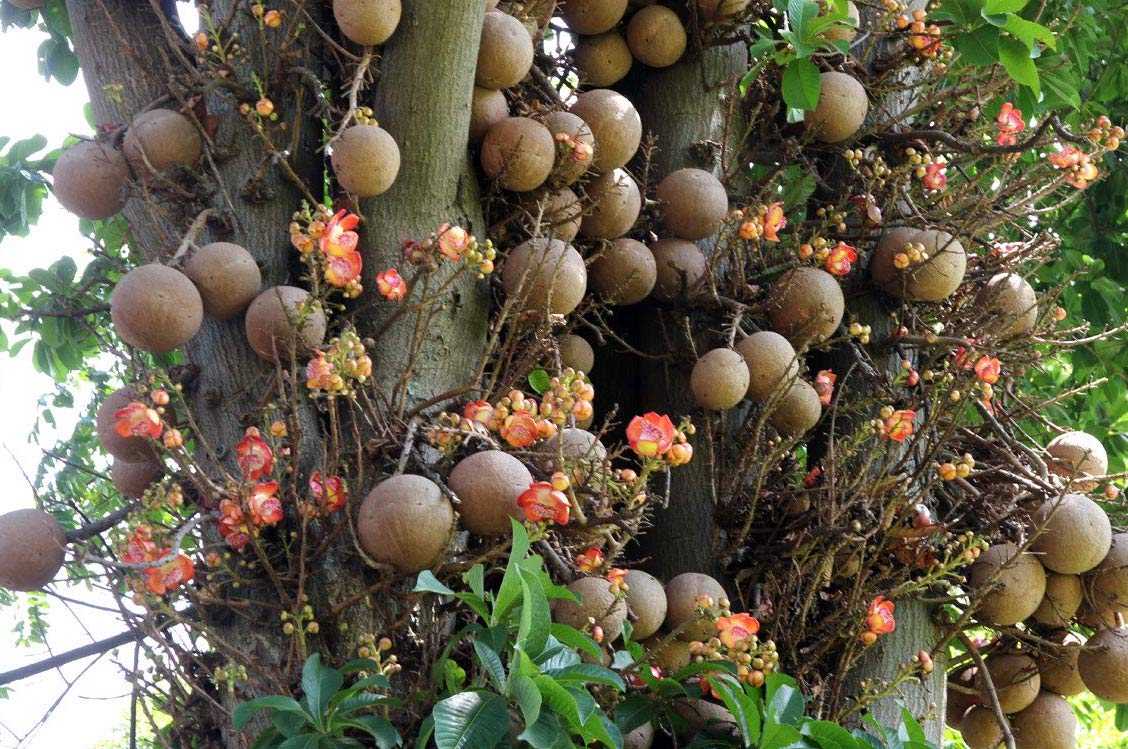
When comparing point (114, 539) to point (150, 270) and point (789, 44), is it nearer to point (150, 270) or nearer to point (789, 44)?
point (150, 270)

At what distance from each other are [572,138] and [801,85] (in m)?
0.56

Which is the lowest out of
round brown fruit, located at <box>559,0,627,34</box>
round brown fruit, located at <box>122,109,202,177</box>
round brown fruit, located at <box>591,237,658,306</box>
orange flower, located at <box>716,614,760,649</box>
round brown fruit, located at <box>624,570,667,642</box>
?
orange flower, located at <box>716,614,760,649</box>

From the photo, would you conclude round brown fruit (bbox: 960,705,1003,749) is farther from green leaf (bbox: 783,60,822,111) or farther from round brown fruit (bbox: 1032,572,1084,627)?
green leaf (bbox: 783,60,822,111)

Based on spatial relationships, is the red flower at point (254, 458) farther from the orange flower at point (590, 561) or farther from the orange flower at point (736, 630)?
the orange flower at point (736, 630)

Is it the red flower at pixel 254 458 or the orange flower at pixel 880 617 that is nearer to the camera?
the red flower at pixel 254 458

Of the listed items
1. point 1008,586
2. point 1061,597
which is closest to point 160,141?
point 1008,586

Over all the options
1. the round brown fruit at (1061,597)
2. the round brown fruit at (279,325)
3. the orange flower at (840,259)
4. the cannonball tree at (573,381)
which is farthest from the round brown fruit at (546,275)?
the round brown fruit at (1061,597)

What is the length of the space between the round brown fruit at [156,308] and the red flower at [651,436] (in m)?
0.76

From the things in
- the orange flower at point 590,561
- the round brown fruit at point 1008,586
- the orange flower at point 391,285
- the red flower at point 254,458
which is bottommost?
the round brown fruit at point 1008,586

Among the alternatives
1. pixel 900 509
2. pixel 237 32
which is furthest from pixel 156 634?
pixel 900 509

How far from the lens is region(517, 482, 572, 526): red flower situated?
5.77ft

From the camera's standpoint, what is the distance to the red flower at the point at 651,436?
6.06ft

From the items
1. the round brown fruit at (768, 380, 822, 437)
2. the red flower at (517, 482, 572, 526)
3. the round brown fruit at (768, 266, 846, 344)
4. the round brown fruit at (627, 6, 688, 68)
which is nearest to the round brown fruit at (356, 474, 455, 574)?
the red flower at (517, 482, 572, 526)

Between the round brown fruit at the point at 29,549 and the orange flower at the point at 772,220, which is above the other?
the round brown fruit at the point at 29,549
